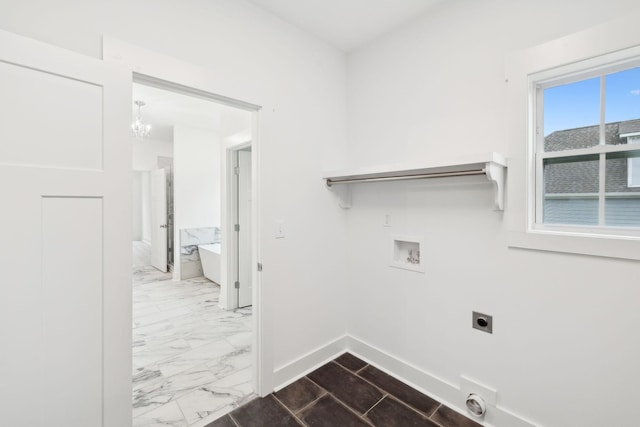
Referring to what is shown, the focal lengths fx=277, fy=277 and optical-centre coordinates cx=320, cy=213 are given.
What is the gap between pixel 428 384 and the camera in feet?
6.40

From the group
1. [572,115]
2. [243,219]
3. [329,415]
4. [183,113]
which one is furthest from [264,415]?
[183,113]

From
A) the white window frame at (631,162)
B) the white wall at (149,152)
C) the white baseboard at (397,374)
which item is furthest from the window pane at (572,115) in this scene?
the white wall at (149,152)

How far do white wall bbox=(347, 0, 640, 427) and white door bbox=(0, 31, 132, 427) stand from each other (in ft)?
5.60

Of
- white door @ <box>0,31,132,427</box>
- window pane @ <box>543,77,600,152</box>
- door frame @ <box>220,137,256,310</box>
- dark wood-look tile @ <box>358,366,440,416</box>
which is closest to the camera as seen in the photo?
white door @ <box>0,31,132,427</box>

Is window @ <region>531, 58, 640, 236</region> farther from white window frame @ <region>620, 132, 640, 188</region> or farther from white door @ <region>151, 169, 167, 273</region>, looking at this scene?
white door @ <region>151, 169, 167, 273</region>

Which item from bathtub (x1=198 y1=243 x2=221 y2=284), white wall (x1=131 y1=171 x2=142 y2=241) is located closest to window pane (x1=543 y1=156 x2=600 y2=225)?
bathtub (x1=198 y1=243 x2=221 y2=284)

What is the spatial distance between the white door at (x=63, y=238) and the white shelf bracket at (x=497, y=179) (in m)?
1.81

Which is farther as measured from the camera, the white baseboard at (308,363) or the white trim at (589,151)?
the white baseboard at (308,363)

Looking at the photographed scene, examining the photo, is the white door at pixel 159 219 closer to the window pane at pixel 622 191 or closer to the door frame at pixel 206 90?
the door frame at pixel 206 90

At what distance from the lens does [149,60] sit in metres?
1.42

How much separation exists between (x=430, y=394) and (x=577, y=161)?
171 centimetres

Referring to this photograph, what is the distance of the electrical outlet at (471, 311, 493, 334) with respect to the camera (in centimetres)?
168

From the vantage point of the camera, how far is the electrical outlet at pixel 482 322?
1.68 metres

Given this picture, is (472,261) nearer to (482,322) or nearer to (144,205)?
(482,322)
